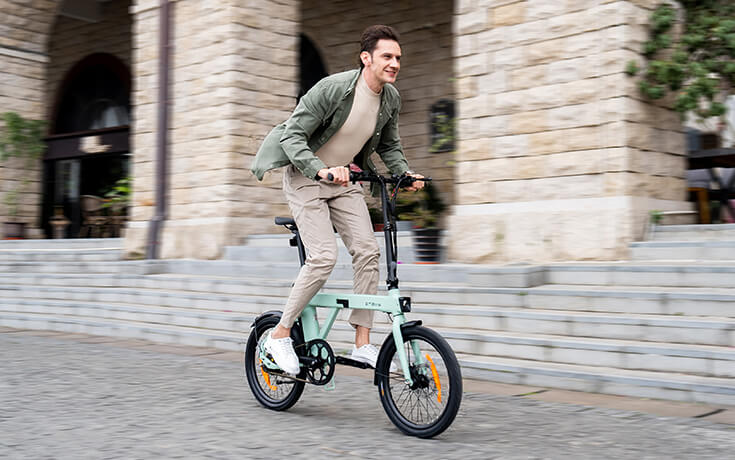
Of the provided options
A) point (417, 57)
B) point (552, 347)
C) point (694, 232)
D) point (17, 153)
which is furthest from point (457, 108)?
point (17, 153)

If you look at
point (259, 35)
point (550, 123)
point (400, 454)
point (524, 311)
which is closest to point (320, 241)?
point (400, 454)

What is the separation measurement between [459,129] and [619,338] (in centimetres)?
344

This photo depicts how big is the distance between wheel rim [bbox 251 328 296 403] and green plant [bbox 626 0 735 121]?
4354 millimetres

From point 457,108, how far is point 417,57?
226 inches

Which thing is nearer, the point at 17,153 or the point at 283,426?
the point at 283,426

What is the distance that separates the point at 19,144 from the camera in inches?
622

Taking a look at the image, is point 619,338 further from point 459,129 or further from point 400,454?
point 459,129

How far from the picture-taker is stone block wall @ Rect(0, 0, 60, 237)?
15367 millimetres

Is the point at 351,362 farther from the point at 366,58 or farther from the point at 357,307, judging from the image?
the point at 366,58

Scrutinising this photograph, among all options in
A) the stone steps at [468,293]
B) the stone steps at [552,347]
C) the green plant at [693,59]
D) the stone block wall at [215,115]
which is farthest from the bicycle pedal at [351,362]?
the stone block wall at [215,115]

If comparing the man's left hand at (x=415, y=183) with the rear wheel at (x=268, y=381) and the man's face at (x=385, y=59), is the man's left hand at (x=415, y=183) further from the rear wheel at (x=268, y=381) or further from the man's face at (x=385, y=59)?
the rear wheel at (x=268, y=381)

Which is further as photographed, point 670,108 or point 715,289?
point 670,108

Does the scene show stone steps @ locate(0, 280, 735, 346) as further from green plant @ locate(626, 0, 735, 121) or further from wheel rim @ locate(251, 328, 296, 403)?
green plant @ locate(626, 0, 735, 121)

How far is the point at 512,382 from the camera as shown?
17.7 ft
